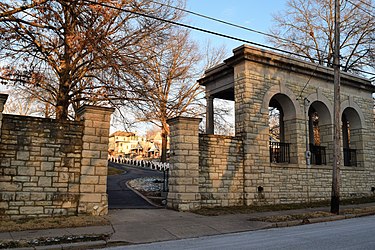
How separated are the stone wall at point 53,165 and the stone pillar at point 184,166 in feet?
8.62

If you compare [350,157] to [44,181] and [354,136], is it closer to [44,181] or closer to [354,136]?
[354,136]

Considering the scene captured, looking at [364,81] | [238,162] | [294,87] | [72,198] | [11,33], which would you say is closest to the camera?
[72,198]

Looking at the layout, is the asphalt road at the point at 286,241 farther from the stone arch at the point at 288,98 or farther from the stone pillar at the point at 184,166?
the stone arch at the point at 288,98

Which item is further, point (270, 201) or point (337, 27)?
point (270, 201)

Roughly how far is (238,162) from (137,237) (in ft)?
21.8

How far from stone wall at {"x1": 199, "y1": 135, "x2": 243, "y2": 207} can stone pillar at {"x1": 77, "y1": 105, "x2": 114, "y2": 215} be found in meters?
3.74

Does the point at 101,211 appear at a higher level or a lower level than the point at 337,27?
lower

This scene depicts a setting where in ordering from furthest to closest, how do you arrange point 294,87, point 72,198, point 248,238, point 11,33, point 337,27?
point 294,87
point 337,27
point 11,33
point 72,198
point 248,238

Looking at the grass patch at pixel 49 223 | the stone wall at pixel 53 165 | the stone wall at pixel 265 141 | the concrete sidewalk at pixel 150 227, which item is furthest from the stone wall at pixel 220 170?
the grass patch at pixel 49 223

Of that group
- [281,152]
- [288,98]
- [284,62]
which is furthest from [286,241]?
[284,62]

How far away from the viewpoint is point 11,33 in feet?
36.5

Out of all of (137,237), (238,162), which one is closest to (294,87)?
(238,162)

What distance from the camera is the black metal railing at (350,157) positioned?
18141 millimetres

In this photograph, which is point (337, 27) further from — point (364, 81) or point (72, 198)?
point (72, 198)
